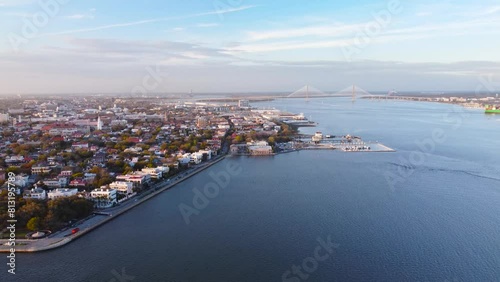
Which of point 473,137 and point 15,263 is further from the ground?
point 473,137

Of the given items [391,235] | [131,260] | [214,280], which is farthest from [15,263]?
[391,235]

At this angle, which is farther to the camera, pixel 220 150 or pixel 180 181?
pixel 220 150

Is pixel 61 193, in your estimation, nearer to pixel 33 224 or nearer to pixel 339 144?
pixel 33 224

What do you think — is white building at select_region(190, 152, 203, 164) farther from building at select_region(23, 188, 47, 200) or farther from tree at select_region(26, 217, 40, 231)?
tree at select_region(26, 217, 40, 231)

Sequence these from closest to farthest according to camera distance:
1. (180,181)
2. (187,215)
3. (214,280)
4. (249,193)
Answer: (214,280), (187,215), (249,193), (180,181)

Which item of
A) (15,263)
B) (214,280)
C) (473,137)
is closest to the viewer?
(214,280)

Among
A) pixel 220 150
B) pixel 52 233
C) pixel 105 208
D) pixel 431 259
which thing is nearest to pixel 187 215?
pixel 105 208

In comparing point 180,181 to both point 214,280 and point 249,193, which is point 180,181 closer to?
point 249,193

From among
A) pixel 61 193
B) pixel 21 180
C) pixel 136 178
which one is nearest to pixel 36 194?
pixel 61 193

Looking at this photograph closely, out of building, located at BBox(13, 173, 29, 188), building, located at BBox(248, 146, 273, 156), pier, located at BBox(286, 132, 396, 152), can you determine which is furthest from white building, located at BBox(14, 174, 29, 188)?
pier, located at BBox(286, 132, 396, 152)
